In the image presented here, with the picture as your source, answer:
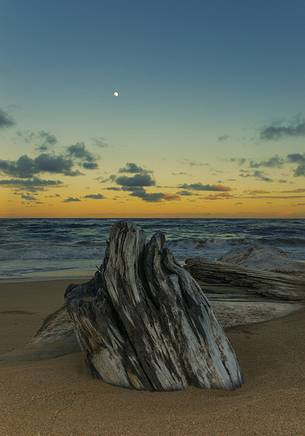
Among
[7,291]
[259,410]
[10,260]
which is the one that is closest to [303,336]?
[259,410]

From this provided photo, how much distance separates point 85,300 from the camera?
2.98 meters

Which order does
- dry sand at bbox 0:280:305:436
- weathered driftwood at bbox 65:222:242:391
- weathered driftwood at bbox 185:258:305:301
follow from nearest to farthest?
dry sand at bbox 0:280:305:436
weathered driftwood at bbox 65:222:242:391
weathered driftwood at bbox 185:258:305:301

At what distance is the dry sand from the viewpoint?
7.30 ft

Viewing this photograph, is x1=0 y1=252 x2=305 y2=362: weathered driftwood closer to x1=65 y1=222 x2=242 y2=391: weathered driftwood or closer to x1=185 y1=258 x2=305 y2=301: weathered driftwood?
x1=185 y1=258 x2=305 y2=301: weathered driftwood

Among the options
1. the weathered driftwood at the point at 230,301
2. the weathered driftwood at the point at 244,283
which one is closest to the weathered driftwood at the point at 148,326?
the weathered driftwood at the point at 230,301

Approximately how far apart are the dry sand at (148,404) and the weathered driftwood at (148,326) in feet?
0.35

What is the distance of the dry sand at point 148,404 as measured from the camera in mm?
2227

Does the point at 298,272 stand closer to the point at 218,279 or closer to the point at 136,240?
the point at 218,279

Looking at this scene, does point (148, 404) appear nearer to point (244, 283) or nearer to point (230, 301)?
point (230, 301)

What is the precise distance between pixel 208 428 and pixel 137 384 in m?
0.72

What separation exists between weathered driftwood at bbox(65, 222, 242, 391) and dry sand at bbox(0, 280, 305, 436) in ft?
0.35

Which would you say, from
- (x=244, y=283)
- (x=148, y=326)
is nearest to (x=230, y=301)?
(x=244, y=283)

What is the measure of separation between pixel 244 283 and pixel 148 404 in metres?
3.31

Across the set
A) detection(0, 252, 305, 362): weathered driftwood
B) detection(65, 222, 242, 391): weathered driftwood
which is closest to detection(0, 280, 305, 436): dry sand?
detection(65, 222, 242, 391): weathered driftwood
